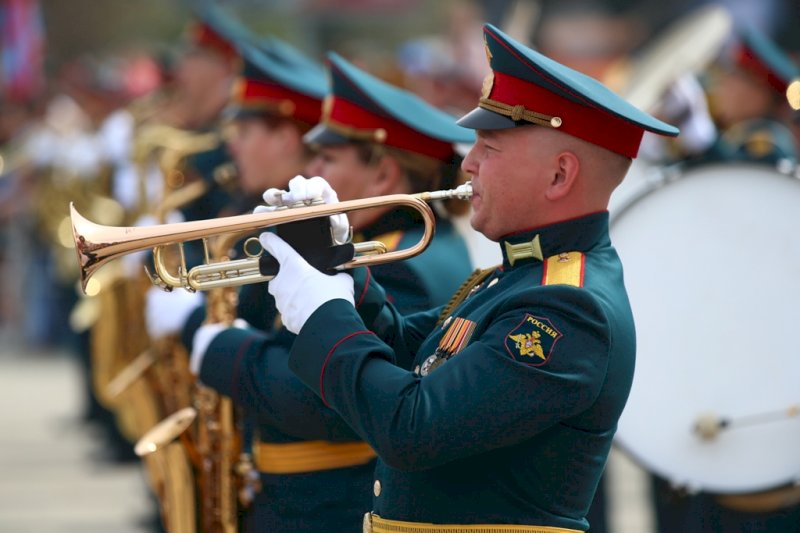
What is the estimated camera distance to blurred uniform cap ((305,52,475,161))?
3764mm

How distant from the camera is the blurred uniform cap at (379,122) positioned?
3.76 m

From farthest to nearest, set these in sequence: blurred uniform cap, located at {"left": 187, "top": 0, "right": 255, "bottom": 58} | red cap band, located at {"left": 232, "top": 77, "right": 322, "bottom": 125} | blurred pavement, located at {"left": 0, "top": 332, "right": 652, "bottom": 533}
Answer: blurred pavement, located at {"left": 0, "top": 332, "right": 652, "bottom": 533} < blurred uniform cap, located at {"left": 187, "top": 0, "right": 255, "bottom": 58} < red cap band, located at {"left": 232, "top": 77, "right": 322, "bottom": 125}

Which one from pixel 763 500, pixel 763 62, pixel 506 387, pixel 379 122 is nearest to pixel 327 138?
pixel 379 122

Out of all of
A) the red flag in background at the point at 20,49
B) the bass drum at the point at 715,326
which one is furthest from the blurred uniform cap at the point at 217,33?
the red flag in background at the point at 20,49

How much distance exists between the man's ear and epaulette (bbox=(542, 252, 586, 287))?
0.11 m

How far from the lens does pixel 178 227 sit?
2846mm

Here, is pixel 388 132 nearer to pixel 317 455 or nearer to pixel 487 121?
pixel 317 455

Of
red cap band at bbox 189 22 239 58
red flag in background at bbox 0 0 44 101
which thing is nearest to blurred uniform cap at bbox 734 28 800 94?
red cap band at bbox 189 22 239 58

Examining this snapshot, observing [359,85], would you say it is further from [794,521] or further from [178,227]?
[794,521]

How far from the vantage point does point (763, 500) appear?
4.11 metres

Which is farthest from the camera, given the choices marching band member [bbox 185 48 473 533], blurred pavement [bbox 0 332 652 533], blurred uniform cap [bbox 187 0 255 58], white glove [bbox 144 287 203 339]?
blurred pavement [bbox 0 332 652 533]

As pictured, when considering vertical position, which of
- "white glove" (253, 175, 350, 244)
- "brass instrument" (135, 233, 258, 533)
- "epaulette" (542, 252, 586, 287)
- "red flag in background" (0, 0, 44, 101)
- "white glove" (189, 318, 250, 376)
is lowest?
"red flag in background" (0, 0, 44, 101)

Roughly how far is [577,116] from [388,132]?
3.59 feet

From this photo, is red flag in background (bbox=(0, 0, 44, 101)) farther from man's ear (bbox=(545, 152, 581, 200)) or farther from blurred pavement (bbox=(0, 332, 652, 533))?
man's ear (bbox=(545, 152, 581, 200))
